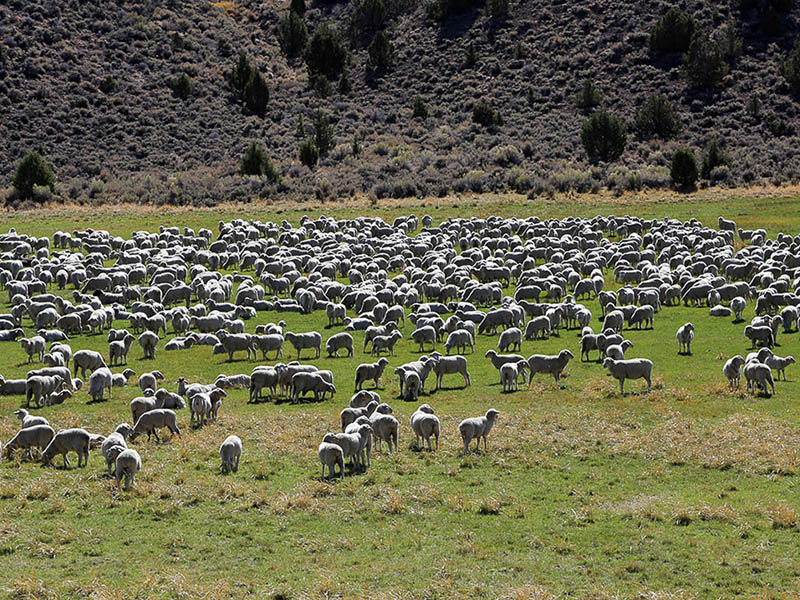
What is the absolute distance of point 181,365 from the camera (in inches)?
1134

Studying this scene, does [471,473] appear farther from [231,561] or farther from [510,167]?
[510,167]

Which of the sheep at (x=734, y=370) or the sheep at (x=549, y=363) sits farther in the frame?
the sheep at (x=549, y=363)

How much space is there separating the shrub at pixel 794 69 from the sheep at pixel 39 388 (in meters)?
88.4

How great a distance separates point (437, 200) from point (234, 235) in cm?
2375

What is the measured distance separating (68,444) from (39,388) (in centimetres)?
629

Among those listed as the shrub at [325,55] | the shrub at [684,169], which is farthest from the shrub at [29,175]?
the shrub at [684,169]

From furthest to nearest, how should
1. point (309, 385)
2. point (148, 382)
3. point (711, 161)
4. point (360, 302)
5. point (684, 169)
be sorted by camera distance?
point (711, 161)
point (684, 169)
point (360, 302)
point (148, 382)
point (309, 385)

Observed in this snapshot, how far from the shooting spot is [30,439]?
17828 millimetres

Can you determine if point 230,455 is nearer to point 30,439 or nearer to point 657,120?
point 30,439

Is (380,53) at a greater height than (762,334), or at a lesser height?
greater

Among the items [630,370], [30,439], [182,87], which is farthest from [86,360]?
[182,87]

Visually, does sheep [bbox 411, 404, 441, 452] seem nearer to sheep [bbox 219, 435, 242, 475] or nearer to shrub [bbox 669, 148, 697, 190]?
sheep [bbox 219, 435, 242, 475]

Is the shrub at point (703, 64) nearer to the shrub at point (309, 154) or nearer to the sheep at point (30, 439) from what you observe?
the shrub at point (309, 154)

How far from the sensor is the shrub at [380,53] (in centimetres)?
11538
